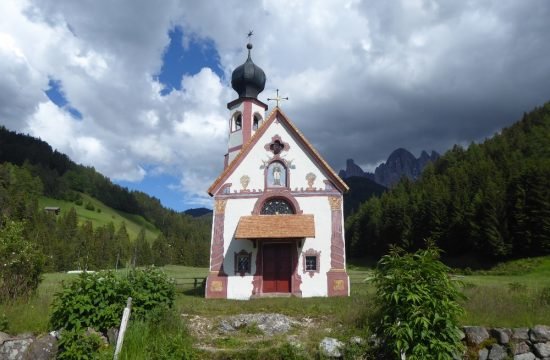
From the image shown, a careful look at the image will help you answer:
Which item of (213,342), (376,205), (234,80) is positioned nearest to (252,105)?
(234,80)

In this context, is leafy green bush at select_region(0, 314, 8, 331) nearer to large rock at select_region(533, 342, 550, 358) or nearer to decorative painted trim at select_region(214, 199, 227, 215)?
large rock at select_region(533, 342, 550, 358)

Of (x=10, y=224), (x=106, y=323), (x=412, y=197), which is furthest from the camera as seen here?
(x=412, y=197)

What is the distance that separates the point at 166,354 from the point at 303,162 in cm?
1729

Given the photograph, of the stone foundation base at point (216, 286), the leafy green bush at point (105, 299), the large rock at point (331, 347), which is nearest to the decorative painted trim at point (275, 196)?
the stone foundation base at point (216, 286)

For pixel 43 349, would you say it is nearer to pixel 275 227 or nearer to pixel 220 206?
pixel 275 227

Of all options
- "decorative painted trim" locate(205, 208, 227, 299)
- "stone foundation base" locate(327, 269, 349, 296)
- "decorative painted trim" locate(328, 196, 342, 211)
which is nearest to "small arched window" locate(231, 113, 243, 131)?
"decorative painted trim" locate(205, 208, 227, 299)

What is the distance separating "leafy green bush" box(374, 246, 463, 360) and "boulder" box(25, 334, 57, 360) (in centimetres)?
781

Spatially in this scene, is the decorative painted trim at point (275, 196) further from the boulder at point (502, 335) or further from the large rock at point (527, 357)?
the large rock at point (527, 357)

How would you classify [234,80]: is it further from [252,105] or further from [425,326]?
[425,326]

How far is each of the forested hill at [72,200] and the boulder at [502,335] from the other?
67.3m

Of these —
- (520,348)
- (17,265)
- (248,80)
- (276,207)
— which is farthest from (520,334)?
(248,80)

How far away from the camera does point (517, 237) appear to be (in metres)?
48.9

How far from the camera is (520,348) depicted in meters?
10.5

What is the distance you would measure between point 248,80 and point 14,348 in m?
27.0
